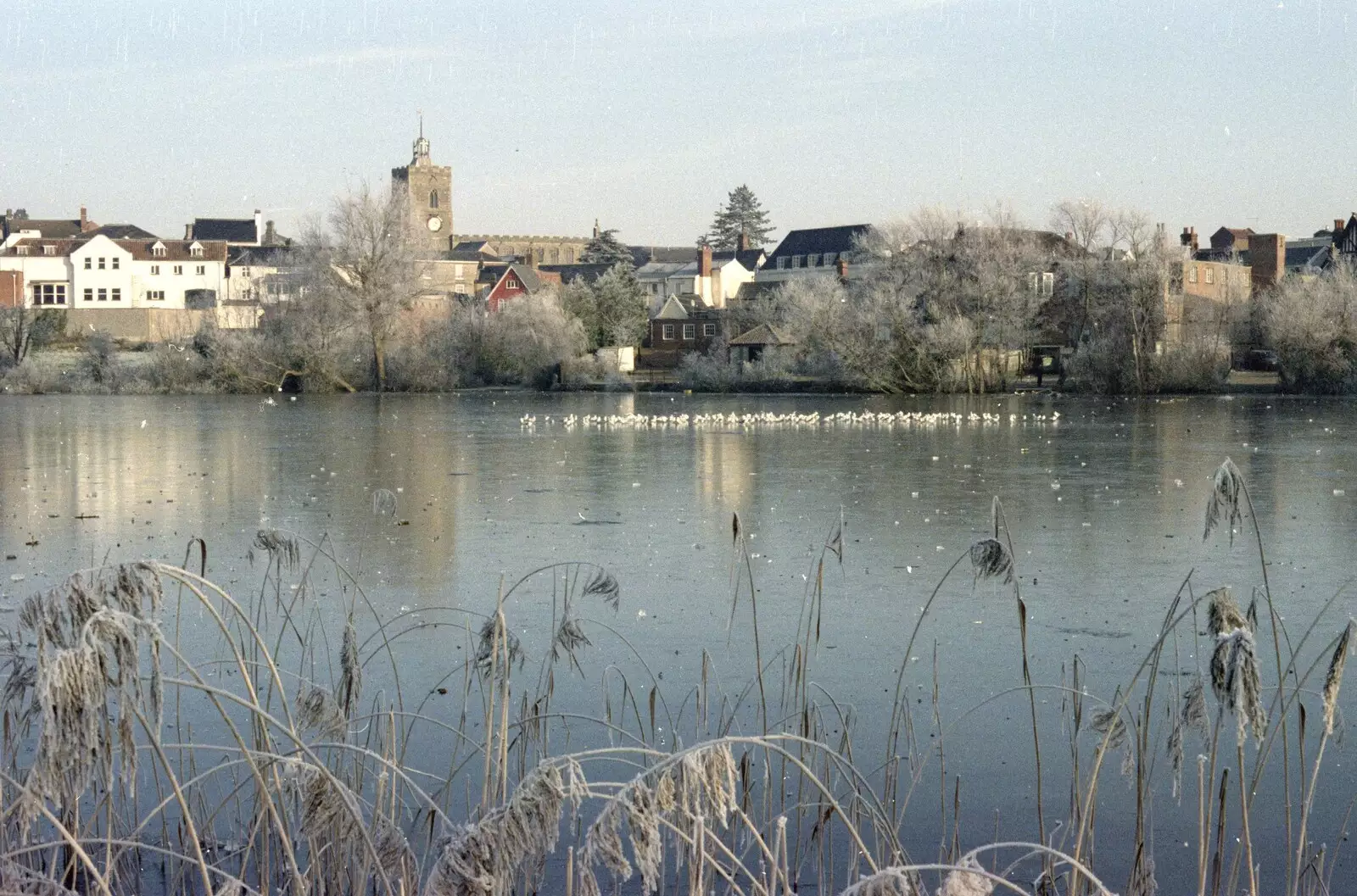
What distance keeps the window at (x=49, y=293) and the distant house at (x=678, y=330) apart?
4026cm

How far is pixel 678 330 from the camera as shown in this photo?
88.0 m

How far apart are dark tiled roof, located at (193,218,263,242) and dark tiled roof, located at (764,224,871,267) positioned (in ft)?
133

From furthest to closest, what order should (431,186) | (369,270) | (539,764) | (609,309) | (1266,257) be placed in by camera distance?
(431,186) < (609,309) < (1266,257) < (369,270) < (539,764)

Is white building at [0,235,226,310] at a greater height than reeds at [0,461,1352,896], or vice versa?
white building at [0,235,226,310]

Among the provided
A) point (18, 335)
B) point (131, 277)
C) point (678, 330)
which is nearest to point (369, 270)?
point (18, 335)

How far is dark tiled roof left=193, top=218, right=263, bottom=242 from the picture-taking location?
109 meters

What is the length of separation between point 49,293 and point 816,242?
179 feet

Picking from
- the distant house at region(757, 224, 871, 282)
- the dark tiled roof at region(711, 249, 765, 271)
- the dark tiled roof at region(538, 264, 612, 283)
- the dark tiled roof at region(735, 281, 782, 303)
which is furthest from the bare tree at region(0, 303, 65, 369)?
the dark tiled roof at region(711, 249, 765, 271)

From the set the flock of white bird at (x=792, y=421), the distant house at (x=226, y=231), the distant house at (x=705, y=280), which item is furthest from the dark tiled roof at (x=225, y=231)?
the flock of white bird at (x=792, y=421)

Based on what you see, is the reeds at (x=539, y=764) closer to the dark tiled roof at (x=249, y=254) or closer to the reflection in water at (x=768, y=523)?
the reflection in water at (x=768, y=523)

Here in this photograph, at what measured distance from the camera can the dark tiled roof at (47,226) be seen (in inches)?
4254

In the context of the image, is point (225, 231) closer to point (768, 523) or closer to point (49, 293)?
point (49, 293)

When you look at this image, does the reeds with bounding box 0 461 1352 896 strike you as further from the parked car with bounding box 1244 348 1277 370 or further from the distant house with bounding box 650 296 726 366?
the distant house with bounding box 650 296 726 366

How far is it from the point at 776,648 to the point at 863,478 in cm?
1163
